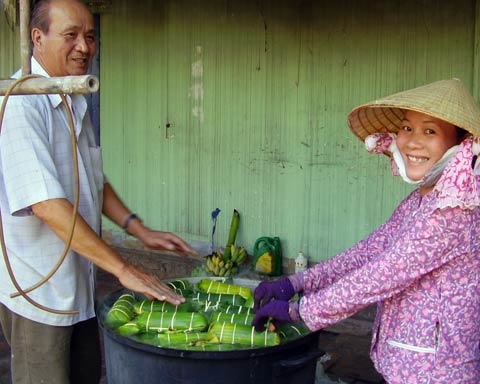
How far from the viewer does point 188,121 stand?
249 inches

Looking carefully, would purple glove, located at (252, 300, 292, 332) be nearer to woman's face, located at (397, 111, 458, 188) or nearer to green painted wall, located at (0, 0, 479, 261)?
woman's face, located at (397, 111, 458, 188)

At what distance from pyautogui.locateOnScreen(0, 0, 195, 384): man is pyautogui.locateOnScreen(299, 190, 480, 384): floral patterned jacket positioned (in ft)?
2.56

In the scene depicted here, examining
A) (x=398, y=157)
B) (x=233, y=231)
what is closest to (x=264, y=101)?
(x=233, y=231)

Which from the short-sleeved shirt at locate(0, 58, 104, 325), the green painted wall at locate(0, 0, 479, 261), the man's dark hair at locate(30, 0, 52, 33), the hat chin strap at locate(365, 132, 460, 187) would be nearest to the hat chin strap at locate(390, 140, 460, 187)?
the hat chin strap at locate(365, 132, 460, 187)

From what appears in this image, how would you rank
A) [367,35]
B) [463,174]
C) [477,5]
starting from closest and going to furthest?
[463,174]
[477,5]
[367,35]

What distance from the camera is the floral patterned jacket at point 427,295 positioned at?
2.16 meters

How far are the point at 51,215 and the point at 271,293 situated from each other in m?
0.93

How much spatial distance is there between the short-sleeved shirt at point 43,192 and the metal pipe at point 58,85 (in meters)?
0.50

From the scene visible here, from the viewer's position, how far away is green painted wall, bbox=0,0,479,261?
5.00m

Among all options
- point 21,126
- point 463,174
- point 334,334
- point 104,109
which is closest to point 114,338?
point 21,126

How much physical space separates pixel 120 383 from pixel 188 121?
13.0 feet

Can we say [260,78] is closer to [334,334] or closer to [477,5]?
[477,5]

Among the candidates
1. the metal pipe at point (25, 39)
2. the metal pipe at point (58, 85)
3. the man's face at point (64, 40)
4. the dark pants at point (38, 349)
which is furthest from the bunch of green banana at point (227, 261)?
the metal pipe at point (58, 85)

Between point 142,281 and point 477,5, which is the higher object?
point 477,5
